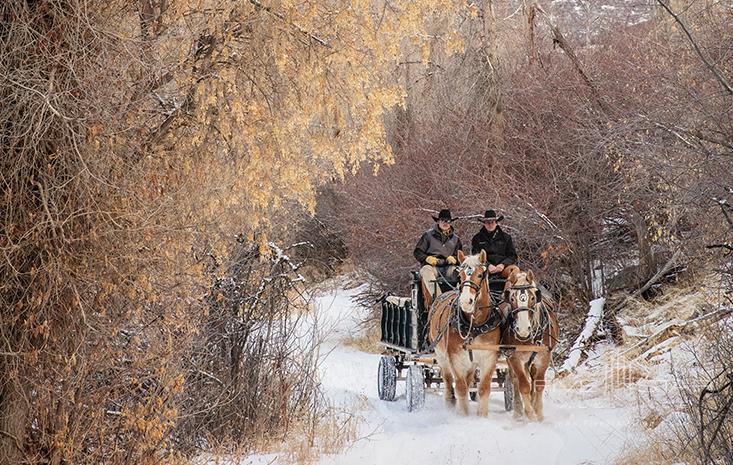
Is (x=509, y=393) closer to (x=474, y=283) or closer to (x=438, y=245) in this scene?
(x=474, y=283)

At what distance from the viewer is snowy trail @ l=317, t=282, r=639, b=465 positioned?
9141 millimetres

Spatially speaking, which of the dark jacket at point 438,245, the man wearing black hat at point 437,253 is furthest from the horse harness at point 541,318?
the dark jacket at point 438,245

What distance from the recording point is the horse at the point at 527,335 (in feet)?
34.9

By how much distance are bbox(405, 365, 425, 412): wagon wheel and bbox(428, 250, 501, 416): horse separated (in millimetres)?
847

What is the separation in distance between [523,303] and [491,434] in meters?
1.49

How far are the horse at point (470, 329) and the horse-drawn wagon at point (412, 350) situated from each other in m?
0.52

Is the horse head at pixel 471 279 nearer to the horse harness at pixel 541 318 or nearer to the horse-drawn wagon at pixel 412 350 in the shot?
the horse harness at pixel 541 318

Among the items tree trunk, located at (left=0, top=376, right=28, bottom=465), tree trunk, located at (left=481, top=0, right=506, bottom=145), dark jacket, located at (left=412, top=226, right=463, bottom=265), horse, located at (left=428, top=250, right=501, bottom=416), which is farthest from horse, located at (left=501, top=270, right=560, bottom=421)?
tree trunk, located at (left=481, top=0, right=506, bottom=145)

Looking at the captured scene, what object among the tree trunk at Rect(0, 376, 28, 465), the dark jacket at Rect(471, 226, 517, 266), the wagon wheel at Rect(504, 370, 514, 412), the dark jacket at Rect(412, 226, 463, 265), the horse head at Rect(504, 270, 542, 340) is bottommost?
the tree trunk at Rect(0, 376, 28, 465)

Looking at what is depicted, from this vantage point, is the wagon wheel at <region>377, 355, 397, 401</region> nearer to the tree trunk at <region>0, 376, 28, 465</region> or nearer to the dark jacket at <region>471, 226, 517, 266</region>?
the dark jacket at <region>471, 226, 517, 266</region>

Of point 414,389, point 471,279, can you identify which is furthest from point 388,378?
point 471,279

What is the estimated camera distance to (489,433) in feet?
33.2

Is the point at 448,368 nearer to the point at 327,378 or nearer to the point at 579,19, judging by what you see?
the point at 327,378

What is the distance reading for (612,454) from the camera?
29.0ft
